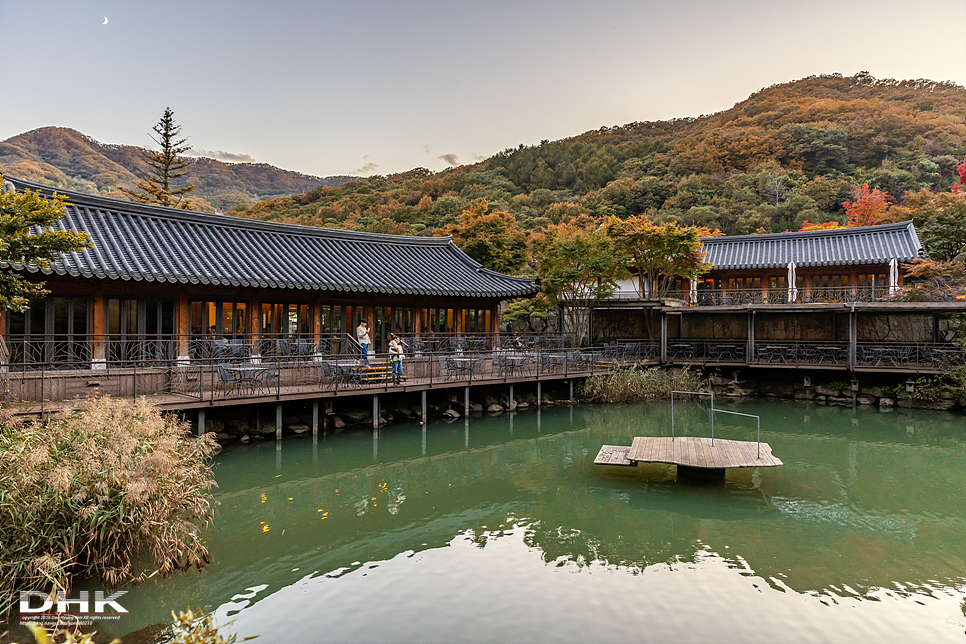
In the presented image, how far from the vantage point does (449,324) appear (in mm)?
22641

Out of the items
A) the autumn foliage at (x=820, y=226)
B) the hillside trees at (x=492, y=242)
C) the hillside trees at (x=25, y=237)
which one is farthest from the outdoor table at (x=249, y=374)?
the autumn foliage at (x=820, y=226)

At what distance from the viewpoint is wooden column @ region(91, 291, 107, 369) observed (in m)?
14.6

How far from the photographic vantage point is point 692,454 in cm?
1100

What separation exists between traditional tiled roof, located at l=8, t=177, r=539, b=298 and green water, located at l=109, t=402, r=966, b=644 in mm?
5257

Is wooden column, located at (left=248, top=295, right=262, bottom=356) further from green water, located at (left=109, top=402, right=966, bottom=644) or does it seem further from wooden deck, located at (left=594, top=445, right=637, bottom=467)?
wooden deck, located at (left=594, top=445, right=637, bottom=467)

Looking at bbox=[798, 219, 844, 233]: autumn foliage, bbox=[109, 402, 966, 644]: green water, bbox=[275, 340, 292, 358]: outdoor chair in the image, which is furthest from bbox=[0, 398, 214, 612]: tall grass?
bbox=[798, 219, 844, 233]: autumn foliage

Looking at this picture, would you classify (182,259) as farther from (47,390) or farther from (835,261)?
(835,261)

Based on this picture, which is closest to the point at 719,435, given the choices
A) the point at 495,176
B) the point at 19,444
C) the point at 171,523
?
the point at 171,523

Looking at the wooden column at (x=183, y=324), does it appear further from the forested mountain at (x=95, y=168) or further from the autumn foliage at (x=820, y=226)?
the autumn foliage at (x=820, y=226)

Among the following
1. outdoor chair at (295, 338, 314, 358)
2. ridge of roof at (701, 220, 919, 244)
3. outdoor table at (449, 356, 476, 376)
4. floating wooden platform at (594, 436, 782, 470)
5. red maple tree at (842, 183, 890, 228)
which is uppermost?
red maple tree at (842, 183, 890, 228)

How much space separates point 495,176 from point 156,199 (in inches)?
1513

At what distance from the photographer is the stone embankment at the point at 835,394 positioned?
20359mm

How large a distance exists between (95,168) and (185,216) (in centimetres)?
4388

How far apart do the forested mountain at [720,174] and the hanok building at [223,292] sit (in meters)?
25.5
